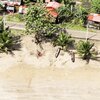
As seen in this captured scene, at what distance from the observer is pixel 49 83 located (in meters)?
44.7

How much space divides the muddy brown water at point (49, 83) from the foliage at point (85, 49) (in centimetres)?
221

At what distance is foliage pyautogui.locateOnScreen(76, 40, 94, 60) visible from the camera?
49750mm

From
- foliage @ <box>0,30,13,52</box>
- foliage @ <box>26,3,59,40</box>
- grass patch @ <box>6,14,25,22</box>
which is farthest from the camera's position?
grass patch @ <box>6,14,25,22</box>

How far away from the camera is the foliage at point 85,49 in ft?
163

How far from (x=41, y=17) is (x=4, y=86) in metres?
12.9

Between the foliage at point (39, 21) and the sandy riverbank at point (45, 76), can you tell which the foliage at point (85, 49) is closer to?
the sandy riverbank at point (45, 76)

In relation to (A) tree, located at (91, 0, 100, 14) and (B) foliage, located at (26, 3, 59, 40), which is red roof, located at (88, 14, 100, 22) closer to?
(A) tree, located at (91, 0, 100, 14)

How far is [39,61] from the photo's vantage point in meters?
49.1

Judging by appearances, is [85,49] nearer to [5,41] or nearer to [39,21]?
[39,21]

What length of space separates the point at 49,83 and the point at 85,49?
321 inches

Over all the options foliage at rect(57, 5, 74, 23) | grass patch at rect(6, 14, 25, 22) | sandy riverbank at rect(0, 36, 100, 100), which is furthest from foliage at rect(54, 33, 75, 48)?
grass patch at rect(6, 14, 25, 22)

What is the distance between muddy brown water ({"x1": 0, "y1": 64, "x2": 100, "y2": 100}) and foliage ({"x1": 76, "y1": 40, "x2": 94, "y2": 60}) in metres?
2.21

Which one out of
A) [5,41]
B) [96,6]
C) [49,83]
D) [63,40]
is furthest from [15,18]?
[49,83]

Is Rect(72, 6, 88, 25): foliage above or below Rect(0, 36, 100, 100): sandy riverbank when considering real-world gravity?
above
